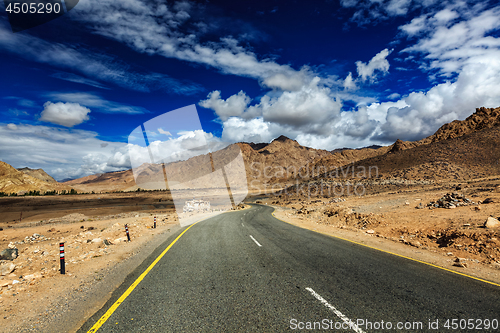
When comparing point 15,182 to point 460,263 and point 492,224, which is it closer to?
point 460,263

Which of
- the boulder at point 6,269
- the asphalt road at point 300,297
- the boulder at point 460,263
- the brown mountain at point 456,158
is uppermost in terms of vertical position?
the brown mountain at point 456,158

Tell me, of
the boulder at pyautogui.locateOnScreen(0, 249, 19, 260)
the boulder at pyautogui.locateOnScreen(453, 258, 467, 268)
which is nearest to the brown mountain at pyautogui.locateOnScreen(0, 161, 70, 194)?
the boulder at pyautogui.locateOnScreen(0, 249, 19, 260)

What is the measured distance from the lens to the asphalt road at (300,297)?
3777 millimetres

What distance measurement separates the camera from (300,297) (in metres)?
4.63

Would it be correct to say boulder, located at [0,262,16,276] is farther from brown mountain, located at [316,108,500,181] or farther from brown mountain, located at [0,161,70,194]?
brown mountain, located at [0,161,70,194]

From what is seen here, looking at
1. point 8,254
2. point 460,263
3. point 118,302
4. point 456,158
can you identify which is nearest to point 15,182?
point 8,254

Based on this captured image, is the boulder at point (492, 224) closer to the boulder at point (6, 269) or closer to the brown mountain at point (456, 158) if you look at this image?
the boulder at point (6, 269)

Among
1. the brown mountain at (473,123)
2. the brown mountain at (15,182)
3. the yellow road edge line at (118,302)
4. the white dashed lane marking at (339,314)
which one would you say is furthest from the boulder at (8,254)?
the brown mountain at (15,182)

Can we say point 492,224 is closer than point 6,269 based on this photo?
No

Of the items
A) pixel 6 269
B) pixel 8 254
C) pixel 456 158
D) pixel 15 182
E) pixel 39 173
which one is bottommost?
pixel 8 254

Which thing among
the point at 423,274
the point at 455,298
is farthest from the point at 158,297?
the point at 423,274

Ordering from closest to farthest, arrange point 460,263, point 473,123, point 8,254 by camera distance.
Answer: point 460,263 → point 8,254 → point 473,123

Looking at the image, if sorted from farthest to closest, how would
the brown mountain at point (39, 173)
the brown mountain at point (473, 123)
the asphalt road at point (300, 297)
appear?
the brown mountain at point (39, 173) → the brown mountain at point (473, 123) → the asphalt road at point (300, 297)

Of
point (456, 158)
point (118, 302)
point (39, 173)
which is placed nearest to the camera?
point (118, 302)
